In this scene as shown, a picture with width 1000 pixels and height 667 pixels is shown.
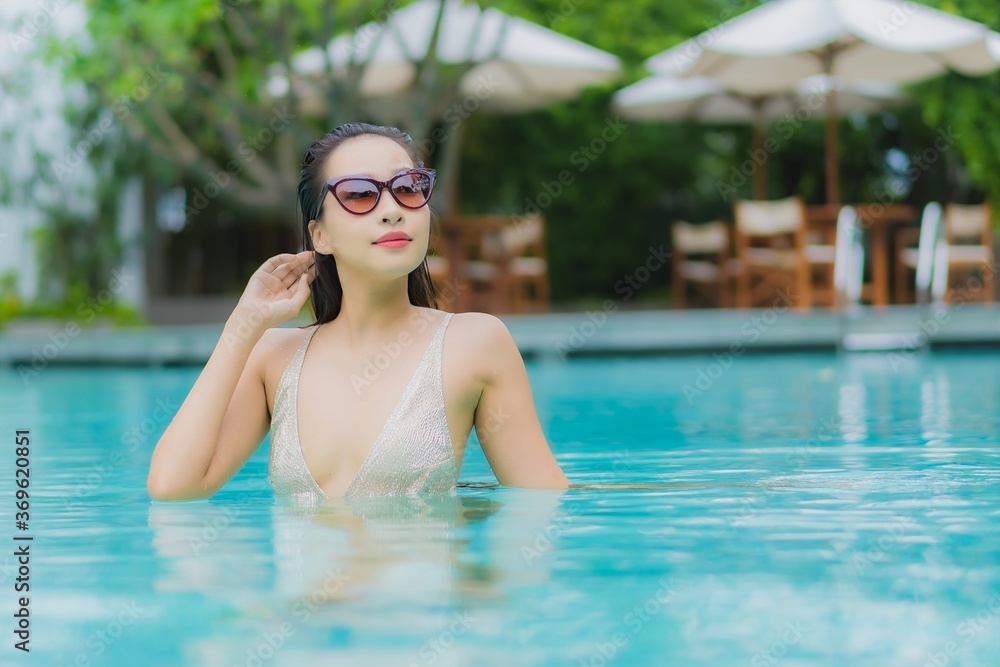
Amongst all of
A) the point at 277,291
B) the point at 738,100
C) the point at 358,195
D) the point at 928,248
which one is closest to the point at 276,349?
the point at 277,291

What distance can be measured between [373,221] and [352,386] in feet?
1.47

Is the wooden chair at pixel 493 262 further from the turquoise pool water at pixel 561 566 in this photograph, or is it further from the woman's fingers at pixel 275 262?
the woman's fingers at pixel 275 262

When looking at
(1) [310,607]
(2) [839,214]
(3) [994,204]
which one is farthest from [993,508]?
(3) [994,204]

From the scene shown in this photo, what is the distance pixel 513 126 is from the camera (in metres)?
18.2

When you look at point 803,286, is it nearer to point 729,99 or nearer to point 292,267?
point 729,99

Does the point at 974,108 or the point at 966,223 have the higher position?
the point at 974,108

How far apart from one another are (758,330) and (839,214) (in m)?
2.38

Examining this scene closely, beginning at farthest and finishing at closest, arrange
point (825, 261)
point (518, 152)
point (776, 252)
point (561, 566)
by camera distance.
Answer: point (518, 152)
point (776, 252)
point (825, 261)
point (561, 566)

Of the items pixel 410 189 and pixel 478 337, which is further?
pixel 478 337

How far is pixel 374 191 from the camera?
3.00 meters

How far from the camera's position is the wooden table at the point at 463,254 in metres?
12.3

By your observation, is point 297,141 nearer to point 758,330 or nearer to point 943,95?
point 758,330

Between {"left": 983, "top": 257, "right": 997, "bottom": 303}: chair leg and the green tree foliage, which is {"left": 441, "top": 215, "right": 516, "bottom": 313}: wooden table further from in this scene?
the green tree foliage

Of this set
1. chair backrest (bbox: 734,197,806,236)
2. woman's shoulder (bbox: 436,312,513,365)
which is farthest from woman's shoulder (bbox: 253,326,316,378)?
chair backrest (bbox: 734,197,806,236)
